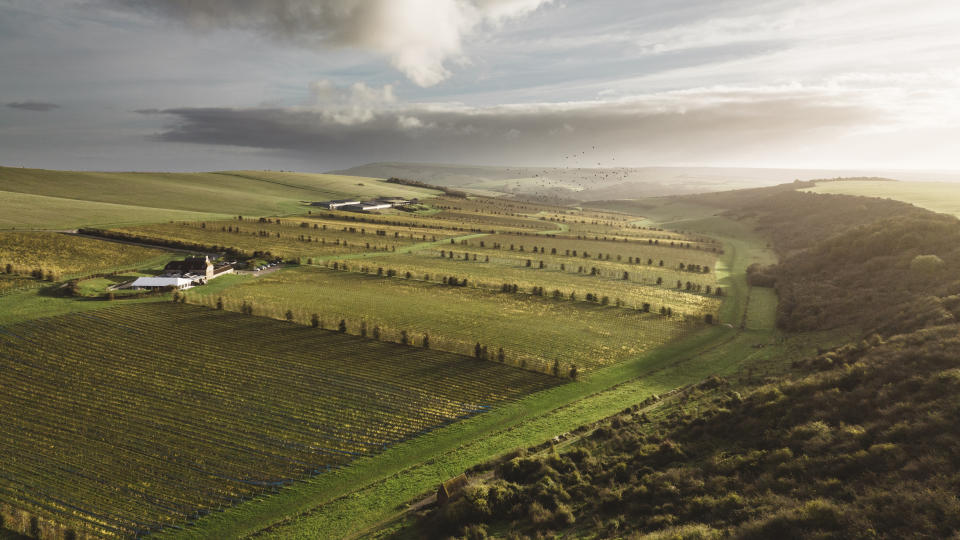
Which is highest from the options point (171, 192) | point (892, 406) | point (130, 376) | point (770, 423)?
point (171, 192)

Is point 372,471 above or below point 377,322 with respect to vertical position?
below

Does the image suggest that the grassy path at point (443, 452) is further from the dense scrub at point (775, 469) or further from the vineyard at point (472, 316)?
the vineyard at point (472, 316)

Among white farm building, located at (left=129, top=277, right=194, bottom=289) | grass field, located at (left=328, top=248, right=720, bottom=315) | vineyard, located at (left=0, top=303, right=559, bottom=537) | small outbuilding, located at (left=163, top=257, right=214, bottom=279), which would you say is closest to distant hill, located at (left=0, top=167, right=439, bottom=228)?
small outbuilding, located at (left=163, top=257, right=214, bottom=279)

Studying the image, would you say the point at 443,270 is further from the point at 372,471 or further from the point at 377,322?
the point at 372,471

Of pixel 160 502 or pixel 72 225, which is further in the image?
pixel 72 225

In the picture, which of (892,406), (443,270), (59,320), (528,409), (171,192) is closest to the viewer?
(892,406)

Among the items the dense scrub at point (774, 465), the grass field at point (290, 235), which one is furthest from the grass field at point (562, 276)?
the dense scrub at point (774, 465)

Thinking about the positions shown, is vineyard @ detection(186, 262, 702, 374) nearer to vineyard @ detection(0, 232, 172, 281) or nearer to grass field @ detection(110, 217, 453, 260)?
vineyard @ detection(0, 232, 172, 281)

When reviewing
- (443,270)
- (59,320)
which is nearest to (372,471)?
(59,320)
